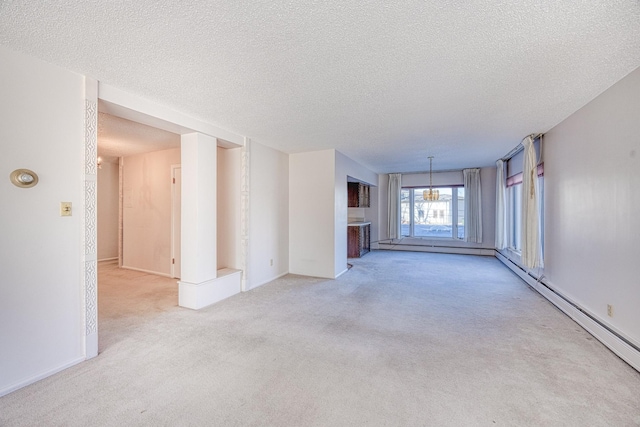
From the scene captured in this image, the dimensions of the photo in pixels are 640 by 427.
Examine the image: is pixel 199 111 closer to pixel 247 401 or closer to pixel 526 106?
pixel 247 401

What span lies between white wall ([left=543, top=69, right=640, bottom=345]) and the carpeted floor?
45 centimetres

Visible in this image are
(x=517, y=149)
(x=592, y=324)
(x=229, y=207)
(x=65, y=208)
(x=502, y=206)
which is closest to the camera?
(x=65, y=208)

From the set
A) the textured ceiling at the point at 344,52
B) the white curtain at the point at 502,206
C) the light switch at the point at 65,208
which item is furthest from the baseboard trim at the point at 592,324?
the light switch at the point at 65,208

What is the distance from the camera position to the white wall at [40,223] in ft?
5.98

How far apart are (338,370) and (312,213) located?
3.30 meters

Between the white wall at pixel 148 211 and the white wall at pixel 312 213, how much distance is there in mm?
2265

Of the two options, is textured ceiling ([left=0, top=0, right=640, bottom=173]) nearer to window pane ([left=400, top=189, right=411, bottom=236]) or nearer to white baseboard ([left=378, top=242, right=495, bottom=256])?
white baseboard ([left=378, top=242, right=495, bottom=256])

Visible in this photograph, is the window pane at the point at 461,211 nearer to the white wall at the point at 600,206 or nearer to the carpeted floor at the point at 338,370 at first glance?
the white wall at the point at 600,206

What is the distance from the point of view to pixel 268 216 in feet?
15.4

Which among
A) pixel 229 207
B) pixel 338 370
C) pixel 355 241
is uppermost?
pixel 229 207

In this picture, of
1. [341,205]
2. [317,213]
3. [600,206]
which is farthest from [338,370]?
[341,205]

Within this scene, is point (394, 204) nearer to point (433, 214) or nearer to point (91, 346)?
point (433, 214)

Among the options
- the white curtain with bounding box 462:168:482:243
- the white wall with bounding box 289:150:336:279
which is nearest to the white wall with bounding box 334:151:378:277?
the white wall with bounding box 289:150:336:279

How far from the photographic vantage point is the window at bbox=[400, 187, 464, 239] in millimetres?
7715
